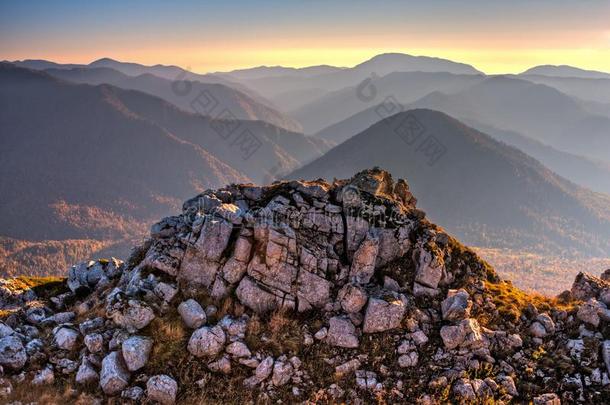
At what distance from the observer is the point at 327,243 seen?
2064 cm

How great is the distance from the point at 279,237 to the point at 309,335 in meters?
4.93

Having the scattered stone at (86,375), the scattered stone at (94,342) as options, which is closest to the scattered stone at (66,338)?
the scattered stone at (94,342)

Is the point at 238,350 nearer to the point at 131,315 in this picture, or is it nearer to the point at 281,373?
the point at 281,373

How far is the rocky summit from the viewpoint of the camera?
1598 centimetres

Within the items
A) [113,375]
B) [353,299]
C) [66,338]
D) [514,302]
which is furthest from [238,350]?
[514,302]

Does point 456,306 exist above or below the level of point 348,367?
above

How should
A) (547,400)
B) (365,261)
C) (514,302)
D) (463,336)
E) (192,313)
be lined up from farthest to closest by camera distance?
(514,302)
(365,261)
(192,313)
(463,336)
(547,400)

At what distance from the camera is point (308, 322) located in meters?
18.2

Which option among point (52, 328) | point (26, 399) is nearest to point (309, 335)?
point (26, 399)

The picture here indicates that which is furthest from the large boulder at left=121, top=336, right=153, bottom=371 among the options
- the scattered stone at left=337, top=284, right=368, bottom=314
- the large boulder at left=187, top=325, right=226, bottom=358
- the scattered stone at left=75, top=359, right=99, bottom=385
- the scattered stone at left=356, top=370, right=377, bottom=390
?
the scattered stone at left=356, top=370, right=377, bottom=390

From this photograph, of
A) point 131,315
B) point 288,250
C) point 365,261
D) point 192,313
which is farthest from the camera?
point 365,261

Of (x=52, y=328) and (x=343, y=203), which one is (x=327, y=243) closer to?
(x=343, y=203)

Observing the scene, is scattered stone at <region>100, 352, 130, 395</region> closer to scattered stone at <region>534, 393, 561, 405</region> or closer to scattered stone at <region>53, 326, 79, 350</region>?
scattered stone at <region>53, 326, 79, 350</region>

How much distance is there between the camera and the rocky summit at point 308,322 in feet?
52.4
